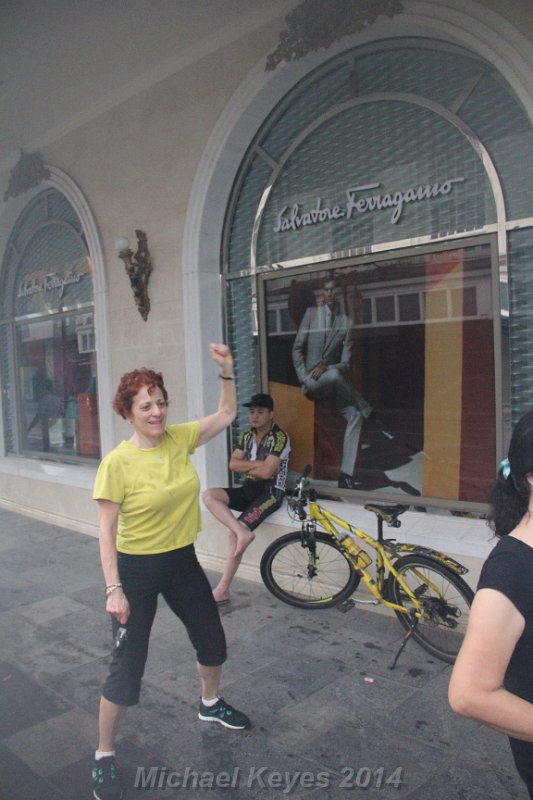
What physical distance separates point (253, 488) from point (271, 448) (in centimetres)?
36

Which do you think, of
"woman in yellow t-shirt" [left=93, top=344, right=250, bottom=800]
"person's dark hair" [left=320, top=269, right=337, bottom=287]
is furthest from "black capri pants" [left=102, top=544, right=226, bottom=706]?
"person's dark hair" [left=320, top=269, right=337, bottom=287]

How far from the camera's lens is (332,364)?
220 inches

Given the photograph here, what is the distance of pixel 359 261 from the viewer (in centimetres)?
519

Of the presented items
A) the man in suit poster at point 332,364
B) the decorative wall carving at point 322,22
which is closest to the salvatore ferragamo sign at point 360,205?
the man in suit poster at point 332,364

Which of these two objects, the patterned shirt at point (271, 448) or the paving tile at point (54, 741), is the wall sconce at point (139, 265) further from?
the paving tile at point (54, 741)

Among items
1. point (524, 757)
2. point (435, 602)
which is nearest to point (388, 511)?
point (435, 602)

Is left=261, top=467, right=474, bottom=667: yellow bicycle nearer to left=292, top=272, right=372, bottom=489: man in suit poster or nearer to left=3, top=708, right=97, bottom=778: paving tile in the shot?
left=292, top=272, right=372, bottom=489: man in suit poster

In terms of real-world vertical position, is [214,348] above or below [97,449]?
above

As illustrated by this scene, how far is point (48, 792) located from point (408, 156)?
4.63 metres

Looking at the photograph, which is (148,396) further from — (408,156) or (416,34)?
(416,34)

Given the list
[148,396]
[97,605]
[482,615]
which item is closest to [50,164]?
[97,605]

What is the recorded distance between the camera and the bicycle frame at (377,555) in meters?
4.02

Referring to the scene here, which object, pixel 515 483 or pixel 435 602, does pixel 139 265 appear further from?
pixel 515 483

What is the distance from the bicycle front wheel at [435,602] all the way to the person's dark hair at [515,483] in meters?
2.44
